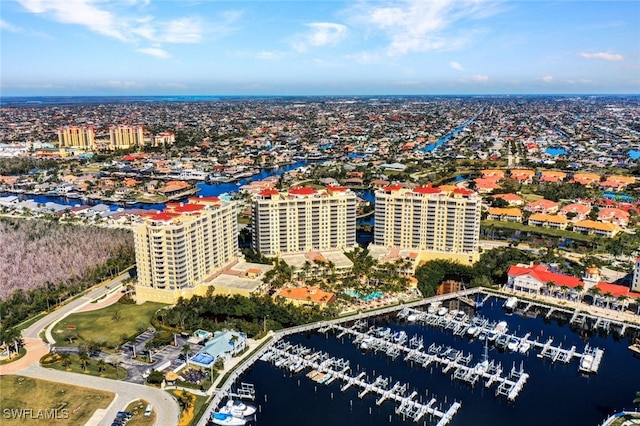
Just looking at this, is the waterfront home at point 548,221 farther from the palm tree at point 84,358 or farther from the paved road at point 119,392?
the palm tree at point 84,358

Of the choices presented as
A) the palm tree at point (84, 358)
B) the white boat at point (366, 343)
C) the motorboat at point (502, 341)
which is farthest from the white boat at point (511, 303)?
the palm tree at point (84, 358)

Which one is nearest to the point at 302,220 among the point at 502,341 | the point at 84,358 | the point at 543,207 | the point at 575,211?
the point at 502,341

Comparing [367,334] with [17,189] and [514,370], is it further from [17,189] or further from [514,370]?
[17,189]

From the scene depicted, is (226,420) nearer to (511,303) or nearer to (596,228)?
(511,303)

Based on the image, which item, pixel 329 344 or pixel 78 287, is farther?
pixel 78 287

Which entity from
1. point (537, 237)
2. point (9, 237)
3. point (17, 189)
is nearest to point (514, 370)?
point (537, 237)

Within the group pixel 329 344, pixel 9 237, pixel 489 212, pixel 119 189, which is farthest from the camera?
pixel 119 189
